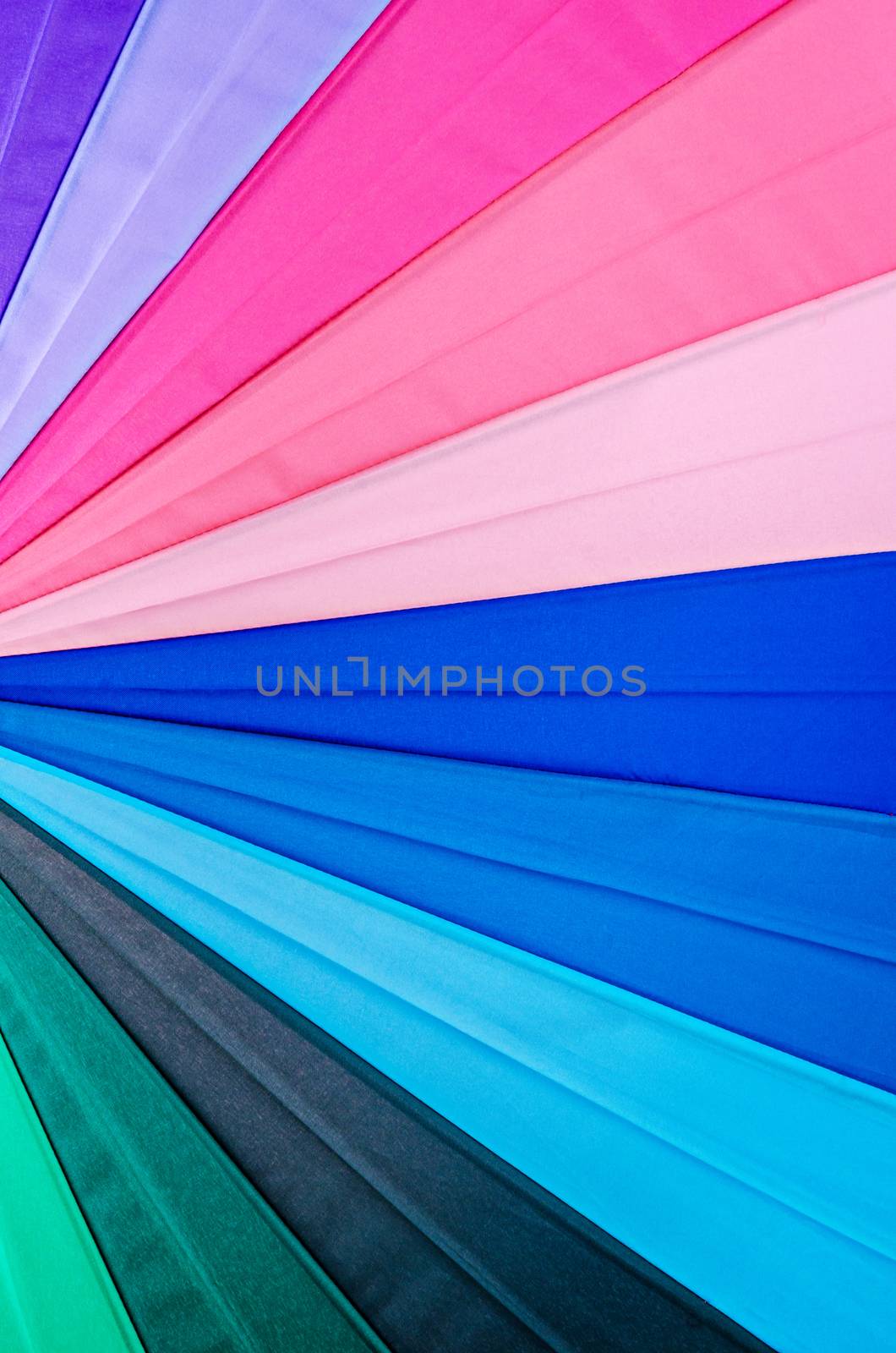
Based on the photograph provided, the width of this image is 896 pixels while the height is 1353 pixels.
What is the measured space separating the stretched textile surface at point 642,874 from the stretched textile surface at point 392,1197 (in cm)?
20

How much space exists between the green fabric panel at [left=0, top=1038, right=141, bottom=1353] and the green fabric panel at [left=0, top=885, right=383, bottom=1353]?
0.04ft

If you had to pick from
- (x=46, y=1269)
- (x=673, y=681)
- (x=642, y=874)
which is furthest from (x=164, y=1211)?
(x=673, y=681)

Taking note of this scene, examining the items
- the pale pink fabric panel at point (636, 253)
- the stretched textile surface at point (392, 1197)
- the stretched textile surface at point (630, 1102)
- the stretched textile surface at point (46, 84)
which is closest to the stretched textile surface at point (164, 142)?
the stretched textile surface at point (46, 84)

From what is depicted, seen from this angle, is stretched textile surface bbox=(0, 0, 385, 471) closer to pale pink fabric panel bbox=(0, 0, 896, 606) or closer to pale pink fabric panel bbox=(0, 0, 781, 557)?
pale pink fabric panel bbox=(0, 0, 781, 557)

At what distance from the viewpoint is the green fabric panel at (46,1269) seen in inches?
32.7

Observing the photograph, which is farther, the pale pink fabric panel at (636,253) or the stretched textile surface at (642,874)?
the stretched textile surface at (642,874)

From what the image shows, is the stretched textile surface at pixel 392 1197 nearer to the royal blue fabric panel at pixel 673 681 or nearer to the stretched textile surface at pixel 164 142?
the royal blue fabric panel at pixel 673 681

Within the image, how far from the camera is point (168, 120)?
749mm

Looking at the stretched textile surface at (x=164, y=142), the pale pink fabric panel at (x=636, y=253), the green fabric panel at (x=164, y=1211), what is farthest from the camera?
the green fabric panel at (x=164, y=1211)

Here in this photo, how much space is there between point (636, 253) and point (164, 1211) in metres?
1.01

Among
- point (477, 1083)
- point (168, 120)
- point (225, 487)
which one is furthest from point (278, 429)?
point (477, 1083)

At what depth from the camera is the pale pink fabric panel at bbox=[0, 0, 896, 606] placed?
52 centimetres

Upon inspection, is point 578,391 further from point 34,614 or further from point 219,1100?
point 34,614

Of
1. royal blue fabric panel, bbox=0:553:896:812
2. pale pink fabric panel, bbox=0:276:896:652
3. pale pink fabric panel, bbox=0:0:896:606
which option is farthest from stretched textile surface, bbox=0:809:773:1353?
pale pink fabric panel, bbox=0:0:896:606
